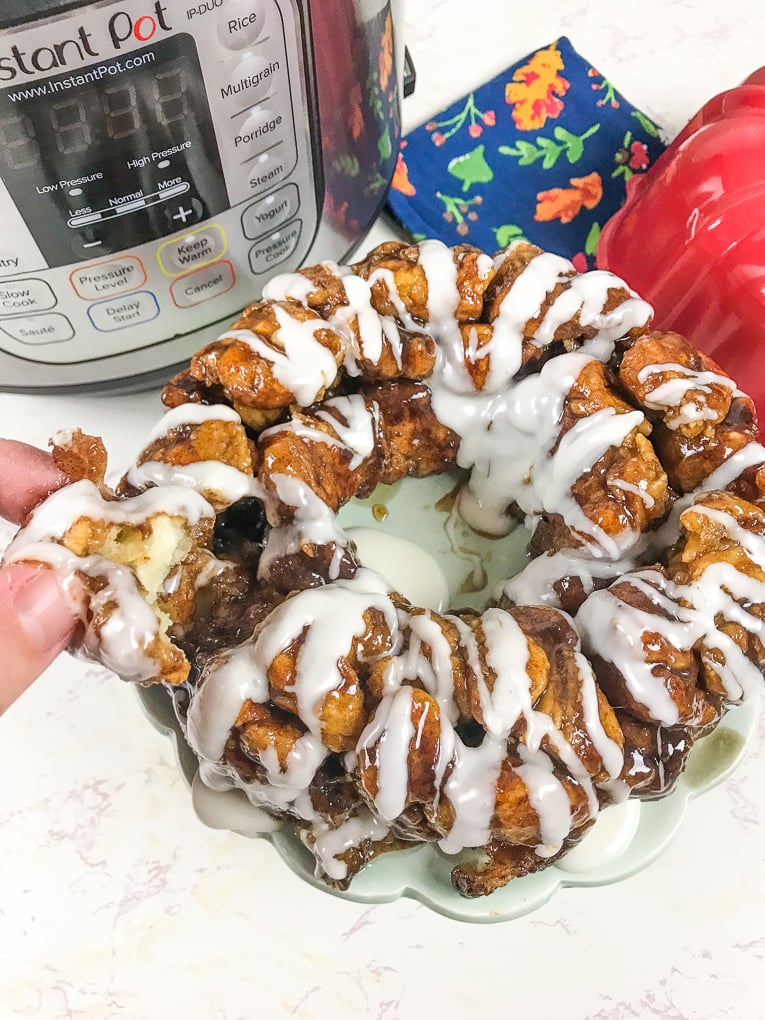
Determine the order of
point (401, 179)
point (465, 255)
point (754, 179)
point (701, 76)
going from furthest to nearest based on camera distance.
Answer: point (701, 76) < point (401, 179) < point (754, 179) < point (465, 255)

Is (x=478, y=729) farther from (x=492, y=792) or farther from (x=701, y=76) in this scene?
(x=701, y=76)

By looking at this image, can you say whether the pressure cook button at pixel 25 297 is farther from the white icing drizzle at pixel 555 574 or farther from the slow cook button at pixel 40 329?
the white icing drizzle at pixel 555 574

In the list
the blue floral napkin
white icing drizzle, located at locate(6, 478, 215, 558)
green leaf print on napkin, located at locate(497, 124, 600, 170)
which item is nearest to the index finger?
white icing drizzle, located at locate(6, 478, 215, 558)

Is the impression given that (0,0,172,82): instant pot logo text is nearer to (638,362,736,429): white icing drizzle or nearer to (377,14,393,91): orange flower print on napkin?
(377,14,393,91): orange flower print on napkin

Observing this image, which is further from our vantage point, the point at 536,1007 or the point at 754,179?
the point at 754,179

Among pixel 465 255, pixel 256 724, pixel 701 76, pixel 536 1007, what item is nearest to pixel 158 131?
pixel 465 255

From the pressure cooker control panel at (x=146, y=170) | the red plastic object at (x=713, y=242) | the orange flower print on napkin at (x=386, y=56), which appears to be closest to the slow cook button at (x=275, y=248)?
the pressure cooker control panel at (x=146, y=170)

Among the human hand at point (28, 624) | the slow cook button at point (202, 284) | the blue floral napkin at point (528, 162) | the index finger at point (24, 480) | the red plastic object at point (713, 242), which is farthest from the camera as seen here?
the blue floral napkin at point (528, 162)

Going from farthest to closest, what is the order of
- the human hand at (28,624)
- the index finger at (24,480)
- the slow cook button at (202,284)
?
the slow cook button at (202,284) → the index finger at (24,480) → the human hand at (28,624)
